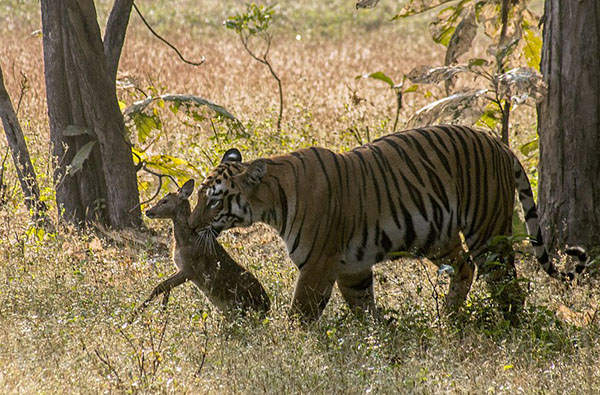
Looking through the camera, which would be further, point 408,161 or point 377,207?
point 408,161

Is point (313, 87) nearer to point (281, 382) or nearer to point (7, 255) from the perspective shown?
point (7, 255)

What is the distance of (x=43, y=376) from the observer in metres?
4.96

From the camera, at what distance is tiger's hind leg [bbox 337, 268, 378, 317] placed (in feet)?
20.5

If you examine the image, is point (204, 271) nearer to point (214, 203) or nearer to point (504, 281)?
point (214, 203)

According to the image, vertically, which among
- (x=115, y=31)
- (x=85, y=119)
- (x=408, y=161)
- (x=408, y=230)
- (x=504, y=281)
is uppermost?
(x=115, y=31)

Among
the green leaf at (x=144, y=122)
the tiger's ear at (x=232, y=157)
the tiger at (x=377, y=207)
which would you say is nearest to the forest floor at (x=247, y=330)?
the tiger at (x=377, y=207)

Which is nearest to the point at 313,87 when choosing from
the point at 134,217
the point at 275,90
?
the point at 275,90

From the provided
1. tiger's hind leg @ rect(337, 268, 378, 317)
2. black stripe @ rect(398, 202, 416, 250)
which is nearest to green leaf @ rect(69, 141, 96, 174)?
tiger's hind leg @ rect(337, 268, 378, 317)

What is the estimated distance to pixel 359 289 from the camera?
628 cm

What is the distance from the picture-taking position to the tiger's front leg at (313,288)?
577cm

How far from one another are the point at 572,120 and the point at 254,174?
308 cm

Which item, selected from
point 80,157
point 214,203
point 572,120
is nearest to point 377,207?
point 214,203

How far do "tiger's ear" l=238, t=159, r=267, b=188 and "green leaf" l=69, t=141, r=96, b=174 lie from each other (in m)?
2.65

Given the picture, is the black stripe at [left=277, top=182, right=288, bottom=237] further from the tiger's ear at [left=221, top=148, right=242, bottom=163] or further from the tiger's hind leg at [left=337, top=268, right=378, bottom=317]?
the tiger's hind leg at [left=337, top=268, right=378, bottom=317]
